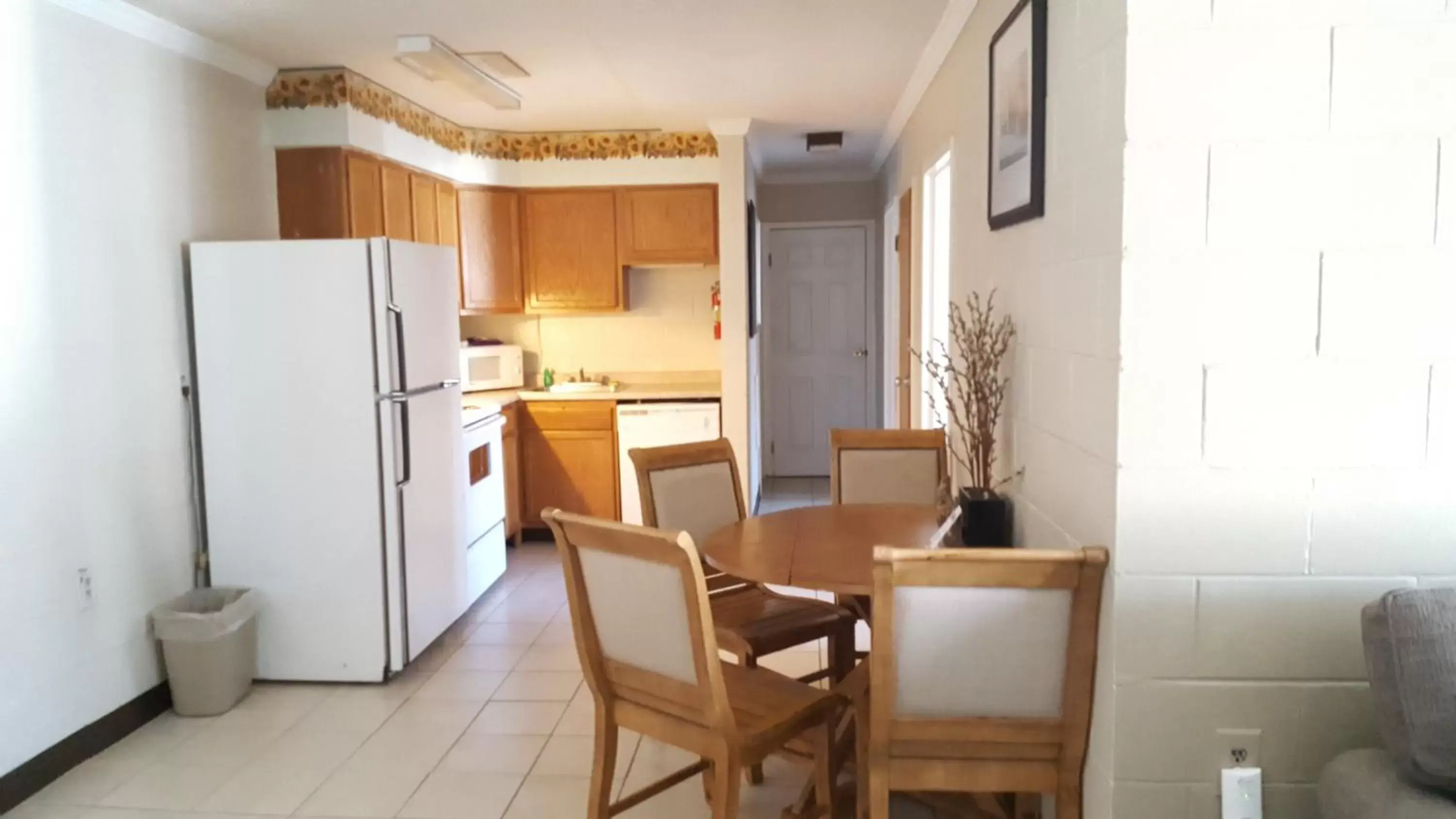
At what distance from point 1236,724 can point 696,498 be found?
64.0 inches

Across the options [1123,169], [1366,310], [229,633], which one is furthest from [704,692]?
[229,633]

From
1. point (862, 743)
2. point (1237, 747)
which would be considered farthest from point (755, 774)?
point (1237, 747)

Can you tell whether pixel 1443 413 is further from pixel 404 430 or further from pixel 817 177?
pixel 817 177

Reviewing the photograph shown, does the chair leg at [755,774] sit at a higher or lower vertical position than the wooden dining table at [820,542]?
lower

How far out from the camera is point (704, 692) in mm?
1939

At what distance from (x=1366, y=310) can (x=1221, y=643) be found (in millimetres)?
615

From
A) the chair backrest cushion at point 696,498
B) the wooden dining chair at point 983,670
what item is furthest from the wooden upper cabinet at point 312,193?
the wooden dining chair at point 983,670

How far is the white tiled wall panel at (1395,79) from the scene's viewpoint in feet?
5.15

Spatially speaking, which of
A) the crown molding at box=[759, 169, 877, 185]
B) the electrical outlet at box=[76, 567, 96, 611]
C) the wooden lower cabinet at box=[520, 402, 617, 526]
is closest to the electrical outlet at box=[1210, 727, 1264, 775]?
the electrical outlet at box=[76, 567, 96, 611]

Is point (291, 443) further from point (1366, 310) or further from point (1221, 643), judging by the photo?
point (1366, 310)

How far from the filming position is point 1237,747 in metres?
1.73

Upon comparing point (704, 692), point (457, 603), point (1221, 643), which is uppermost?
point (1221, 643)

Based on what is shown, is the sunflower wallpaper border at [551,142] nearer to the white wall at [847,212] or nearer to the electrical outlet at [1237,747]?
the white wall at [847,212]

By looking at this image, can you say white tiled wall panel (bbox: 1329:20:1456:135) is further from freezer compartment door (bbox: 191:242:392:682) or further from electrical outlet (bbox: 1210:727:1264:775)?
freezer compartment door (bbox: 191:242:392:682)
